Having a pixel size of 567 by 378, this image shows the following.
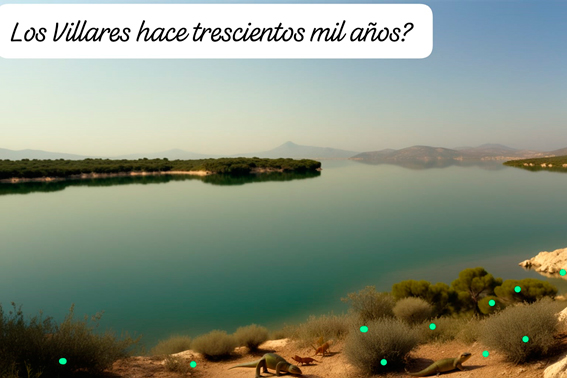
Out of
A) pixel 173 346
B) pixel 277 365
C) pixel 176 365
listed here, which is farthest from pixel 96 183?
pixel 277 365

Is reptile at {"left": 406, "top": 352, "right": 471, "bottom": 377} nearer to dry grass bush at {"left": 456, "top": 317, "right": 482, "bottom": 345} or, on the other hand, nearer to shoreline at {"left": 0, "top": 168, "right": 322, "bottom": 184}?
dry grass bush at {"left": 456, "top": 317, "right": 482, "bottom": 345}

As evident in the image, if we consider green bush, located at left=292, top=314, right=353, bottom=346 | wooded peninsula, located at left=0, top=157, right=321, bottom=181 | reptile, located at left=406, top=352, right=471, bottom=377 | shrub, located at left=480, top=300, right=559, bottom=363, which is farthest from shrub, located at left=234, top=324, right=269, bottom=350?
wooded peninsula, located at left=0, top=157, right=321, bottom=181

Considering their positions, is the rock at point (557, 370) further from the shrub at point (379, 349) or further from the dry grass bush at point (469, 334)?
the dry grass bush at point (469, 334)

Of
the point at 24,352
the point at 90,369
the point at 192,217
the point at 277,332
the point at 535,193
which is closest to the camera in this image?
the point at 24,352

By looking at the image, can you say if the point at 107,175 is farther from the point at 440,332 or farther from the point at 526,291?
the point at 440,332

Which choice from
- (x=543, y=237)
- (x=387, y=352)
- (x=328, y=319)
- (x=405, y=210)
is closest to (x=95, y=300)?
(x=328, y=319)

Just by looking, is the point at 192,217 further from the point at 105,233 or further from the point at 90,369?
the point at 90,369

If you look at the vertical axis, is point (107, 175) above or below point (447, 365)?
above

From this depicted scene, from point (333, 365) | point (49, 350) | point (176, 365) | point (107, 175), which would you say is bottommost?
point (176, 365)
